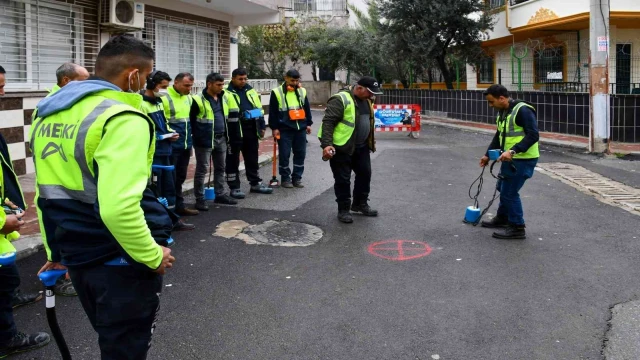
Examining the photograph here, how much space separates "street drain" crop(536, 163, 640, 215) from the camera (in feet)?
→ 27.6

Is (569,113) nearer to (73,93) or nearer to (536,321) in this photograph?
(536,321)

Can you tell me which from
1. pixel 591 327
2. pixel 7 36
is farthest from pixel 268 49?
pixel 591 327

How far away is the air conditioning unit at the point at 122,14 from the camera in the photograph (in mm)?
10570

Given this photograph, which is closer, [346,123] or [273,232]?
[273,232]

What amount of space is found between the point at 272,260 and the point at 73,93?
142 inches

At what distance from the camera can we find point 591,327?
4277 millimetres

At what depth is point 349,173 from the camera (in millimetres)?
7598

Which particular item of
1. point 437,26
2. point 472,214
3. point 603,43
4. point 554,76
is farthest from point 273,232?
point 437,26

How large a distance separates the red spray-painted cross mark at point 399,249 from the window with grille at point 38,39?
254 inches

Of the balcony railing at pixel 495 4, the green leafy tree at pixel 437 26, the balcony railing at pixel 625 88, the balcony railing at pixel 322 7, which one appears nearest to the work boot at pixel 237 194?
the balcony railing at pixel 625 88

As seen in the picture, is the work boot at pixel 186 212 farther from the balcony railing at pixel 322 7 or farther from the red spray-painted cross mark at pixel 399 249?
the balcony railing at pixel 322 7

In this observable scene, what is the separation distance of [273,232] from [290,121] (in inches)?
117

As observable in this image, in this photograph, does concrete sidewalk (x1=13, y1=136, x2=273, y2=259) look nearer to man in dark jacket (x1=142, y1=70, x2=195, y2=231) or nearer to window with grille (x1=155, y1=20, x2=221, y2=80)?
man in dark jacket (x1=142, y1=70, x2=195, y2=231)

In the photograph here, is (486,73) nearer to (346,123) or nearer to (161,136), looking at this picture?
(346,123)
